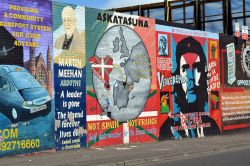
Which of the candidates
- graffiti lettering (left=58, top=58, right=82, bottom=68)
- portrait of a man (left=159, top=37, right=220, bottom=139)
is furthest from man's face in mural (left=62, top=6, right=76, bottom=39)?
portrait of a man (left=159, top=37, right=220, bottom=139)

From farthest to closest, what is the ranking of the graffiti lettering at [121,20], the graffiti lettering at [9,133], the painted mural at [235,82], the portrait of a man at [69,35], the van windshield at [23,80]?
the painted mural at [235,82] → the graffiti lettering at [121,20] → the portrait of a man at [69,35] → the van windshield at [23,80] → the graffiti lettering at [9,133]

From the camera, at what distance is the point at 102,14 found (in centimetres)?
1770

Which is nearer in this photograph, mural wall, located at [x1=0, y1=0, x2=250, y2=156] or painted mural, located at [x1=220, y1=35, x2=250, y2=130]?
mural wall, located at [x1=0, y1=0, x2=250, y2=156]

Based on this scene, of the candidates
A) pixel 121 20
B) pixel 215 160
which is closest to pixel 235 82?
pixel 121 20

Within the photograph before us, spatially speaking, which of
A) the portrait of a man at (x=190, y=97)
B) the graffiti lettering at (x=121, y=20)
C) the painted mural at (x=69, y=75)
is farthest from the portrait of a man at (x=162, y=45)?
the painted mural at (x=69, y=75)

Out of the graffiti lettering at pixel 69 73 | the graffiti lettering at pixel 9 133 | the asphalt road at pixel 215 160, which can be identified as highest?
the graffiti lettering at pixel 69 73

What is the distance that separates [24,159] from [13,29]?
391 centimetres

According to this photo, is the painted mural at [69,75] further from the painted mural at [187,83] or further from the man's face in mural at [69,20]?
the painted mural at [187,83]

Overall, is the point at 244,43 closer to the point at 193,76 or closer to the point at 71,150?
the point at 193,76

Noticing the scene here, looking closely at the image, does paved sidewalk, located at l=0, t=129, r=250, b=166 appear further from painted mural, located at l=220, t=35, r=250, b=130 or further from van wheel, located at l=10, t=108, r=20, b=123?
painted mural, located at l=220, t=35, r=250, b=130

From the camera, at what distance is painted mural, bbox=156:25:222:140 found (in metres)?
20.3

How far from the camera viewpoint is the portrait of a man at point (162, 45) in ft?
66.0

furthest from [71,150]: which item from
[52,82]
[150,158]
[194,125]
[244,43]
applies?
[244,43]

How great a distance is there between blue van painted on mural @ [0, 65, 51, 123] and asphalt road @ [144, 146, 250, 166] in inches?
167
